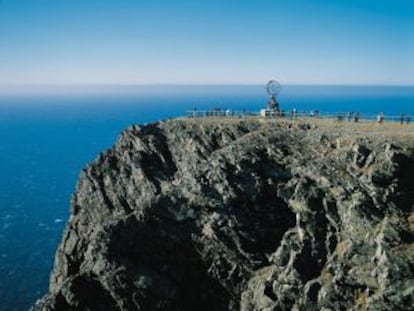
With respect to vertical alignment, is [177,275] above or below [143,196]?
below

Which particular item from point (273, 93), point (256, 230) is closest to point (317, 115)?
point (273, 93)

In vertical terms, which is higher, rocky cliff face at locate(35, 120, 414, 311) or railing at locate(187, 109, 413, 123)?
railing at locate(187, 109, 413, 123)

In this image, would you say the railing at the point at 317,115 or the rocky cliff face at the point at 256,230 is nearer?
the rocky cliff face at the point at 256,230

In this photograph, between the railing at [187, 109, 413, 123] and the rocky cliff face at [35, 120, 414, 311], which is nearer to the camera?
the rocky cliff face at [35, 120, 414, 311]

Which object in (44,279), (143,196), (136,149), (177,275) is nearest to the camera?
(177,275)

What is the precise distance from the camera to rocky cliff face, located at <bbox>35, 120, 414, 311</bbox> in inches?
2013

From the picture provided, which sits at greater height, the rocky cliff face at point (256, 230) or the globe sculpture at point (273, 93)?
the globe sculpture at point (273, 93)

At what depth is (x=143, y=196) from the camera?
241 ft

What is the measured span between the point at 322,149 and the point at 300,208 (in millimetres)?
9390

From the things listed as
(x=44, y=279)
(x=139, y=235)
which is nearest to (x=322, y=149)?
(x=139, y=235)

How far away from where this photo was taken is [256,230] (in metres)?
61.7

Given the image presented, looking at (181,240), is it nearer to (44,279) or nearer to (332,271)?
(332,271)

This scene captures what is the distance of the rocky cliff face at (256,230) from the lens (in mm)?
51125

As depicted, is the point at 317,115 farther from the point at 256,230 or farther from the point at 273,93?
the point at 256,230
